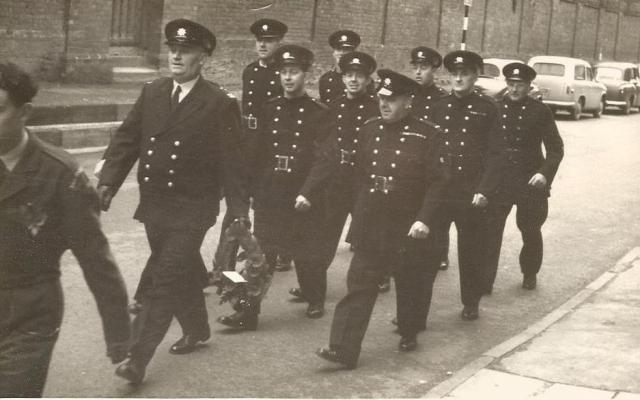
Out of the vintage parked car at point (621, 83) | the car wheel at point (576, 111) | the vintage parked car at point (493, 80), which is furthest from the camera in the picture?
the vintage parked car at point (621, 83)

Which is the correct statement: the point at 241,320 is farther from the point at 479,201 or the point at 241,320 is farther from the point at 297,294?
the point at 479,201

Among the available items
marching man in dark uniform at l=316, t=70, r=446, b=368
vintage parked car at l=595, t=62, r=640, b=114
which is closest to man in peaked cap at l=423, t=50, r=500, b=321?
marching man in dark uniform at l=316, t=70, r=446, b=368

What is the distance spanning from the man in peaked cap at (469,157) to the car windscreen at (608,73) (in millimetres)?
28856

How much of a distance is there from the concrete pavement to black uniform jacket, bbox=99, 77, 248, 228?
170 centimetres

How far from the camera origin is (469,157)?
8852 millimetres

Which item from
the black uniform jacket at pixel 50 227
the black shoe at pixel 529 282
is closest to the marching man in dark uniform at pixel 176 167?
the black uniform jacket at pixel 50 227

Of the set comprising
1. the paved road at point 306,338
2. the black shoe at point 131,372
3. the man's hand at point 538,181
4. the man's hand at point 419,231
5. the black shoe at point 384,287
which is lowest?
the paved road at point 306,338

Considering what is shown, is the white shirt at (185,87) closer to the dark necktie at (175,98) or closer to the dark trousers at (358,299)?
the dark necktie at (175,98)

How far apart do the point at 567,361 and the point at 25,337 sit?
4.16 m

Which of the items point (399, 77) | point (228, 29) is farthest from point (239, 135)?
point (228, 29)

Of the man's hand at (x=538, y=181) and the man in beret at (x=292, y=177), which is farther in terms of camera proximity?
the man's hand at (x=538, y=181)

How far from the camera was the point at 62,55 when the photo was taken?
19812 millimetres

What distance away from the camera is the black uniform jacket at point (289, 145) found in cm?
847

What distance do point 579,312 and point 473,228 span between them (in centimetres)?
106
